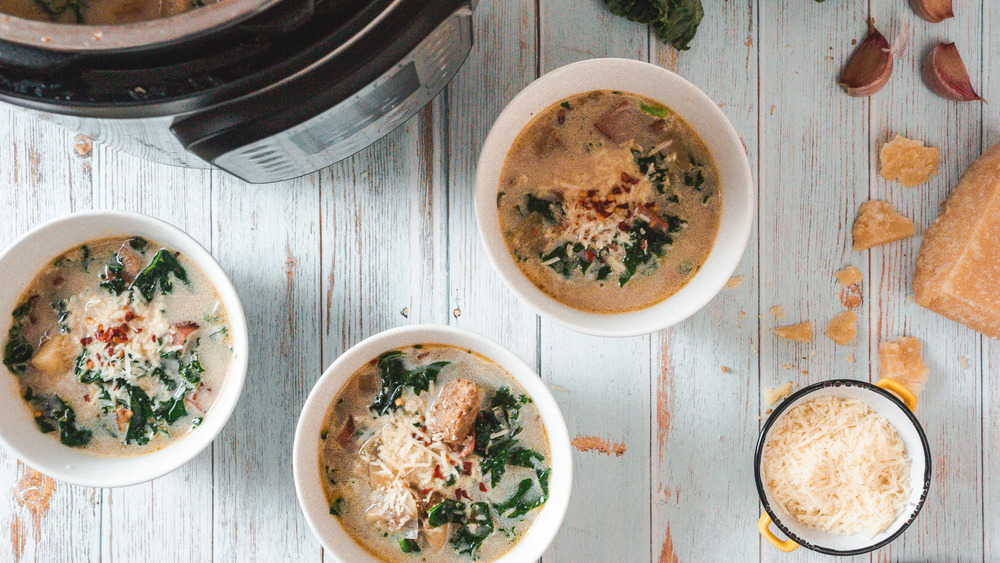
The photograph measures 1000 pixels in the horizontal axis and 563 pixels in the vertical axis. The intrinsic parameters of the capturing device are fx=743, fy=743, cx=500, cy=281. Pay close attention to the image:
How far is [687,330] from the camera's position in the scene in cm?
146

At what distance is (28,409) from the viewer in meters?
1.32

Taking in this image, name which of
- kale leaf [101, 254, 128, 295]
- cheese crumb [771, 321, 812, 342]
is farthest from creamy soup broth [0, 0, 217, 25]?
cheese crumb [771, 321, 812, 342]

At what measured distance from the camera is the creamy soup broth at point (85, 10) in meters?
0.87

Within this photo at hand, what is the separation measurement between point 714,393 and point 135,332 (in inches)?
42.6

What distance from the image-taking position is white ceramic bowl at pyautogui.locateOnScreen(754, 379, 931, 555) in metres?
1.34

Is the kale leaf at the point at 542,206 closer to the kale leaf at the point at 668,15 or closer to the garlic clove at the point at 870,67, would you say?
the kale leaf at the point at 668,15

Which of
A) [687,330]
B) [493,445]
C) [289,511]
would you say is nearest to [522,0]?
[687,330]

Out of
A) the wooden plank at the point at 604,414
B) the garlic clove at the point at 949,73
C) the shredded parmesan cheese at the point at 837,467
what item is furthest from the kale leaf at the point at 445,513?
the garlic clove at the point at 949,73

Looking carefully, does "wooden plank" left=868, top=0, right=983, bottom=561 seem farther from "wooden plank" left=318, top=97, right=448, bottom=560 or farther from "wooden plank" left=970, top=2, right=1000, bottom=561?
"wooden plank" left=318, top=97, right=448, bottom=560

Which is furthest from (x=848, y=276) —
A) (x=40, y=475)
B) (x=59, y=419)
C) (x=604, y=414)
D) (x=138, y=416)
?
(x=40, y=475)

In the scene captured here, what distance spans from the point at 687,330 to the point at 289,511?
0.85m

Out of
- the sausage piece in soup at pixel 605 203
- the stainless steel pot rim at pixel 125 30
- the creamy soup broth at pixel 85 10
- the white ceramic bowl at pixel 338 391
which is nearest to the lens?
the stainless steel pot rim at pixel 125 30

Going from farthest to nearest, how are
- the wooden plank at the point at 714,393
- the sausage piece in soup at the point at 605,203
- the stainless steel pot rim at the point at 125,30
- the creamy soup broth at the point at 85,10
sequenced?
the wooden plank at the point at 714,393, the sausage piece in soup at the point at 605,203, the creamy soup broth at the point at 85,10, the stainless steel pot rim at the point at 125,30

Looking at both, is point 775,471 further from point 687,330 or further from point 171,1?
point 171,1
